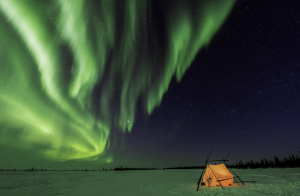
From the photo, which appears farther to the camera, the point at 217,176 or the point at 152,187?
the point at 152,187

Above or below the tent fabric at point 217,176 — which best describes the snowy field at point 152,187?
below

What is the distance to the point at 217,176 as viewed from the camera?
12.2m

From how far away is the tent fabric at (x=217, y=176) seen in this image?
12230 millimetres

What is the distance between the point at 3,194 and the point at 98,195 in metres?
7.21

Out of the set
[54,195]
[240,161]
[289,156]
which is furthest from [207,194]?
[240,161]

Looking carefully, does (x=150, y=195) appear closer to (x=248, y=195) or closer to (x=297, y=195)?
(x=248, y=195)

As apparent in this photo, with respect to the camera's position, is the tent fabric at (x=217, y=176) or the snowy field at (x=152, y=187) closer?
the snowy field at (x=152, y=187)

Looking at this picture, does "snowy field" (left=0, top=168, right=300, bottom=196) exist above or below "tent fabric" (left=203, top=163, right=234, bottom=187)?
below

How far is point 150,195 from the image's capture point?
10.2 m

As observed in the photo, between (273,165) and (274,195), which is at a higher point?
(273,165)

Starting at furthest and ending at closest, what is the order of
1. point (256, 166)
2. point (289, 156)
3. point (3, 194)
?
1. point (256, 166)
2. point (289, 156)
3. point (3, 194)

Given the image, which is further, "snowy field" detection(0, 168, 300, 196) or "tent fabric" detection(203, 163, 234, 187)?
"tent fabric" detection(203, 163, 234, 187)

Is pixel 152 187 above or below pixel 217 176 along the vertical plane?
below

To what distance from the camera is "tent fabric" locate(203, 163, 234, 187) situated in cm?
1223
